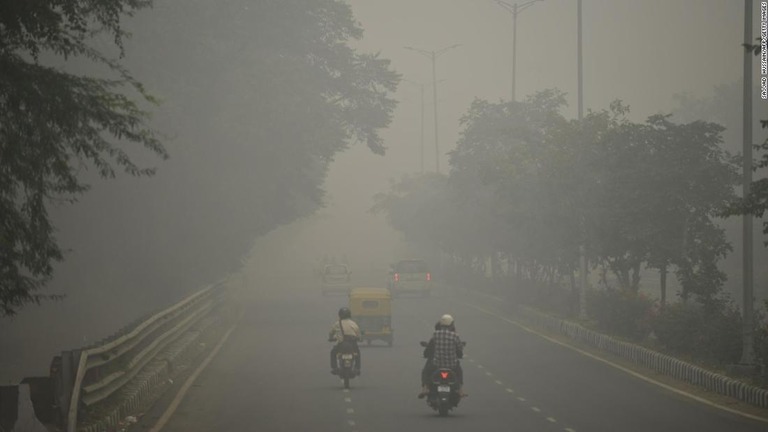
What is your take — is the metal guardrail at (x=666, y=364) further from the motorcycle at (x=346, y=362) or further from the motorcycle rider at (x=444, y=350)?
the motorcycle at (x=346, y=362)

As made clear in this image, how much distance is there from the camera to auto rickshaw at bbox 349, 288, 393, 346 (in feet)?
131

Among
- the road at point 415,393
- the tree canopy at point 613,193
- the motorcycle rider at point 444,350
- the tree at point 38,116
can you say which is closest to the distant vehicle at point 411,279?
the tree canopy at point 613,193

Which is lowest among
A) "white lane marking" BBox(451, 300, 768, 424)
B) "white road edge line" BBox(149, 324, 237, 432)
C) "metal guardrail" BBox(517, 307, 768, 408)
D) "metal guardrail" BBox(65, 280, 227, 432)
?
"white road edge line" BBox(149, 324, 237, 432)

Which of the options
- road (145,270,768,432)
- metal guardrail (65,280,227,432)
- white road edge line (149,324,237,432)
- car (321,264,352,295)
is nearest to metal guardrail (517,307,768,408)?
road (145,270,768,432)

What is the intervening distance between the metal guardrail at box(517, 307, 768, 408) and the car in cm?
2727

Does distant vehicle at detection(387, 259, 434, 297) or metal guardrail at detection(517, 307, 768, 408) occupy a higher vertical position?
Result: distant vehicle at detection(387, 259, 434, 297)

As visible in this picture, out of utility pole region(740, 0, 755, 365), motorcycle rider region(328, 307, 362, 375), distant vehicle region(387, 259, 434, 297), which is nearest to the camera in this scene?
utility pole region(740, 0, 755, 365)

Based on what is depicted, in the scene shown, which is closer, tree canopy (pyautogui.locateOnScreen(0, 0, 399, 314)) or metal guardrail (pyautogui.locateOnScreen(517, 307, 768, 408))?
metal guardrail (pyautogui.locateOnScreen(517, 307, 768, 408))

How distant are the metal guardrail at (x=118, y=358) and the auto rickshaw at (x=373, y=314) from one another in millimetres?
5179

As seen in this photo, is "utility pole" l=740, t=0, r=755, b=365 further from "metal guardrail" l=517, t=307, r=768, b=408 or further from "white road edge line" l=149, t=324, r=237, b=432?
"white road edge line" l=149, t=324, r=237, b=432

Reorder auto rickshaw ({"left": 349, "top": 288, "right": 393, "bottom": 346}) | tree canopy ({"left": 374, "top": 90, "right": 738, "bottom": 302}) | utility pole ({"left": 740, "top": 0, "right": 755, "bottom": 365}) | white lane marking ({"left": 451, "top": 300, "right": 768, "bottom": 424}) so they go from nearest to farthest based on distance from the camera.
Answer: white lane marking ({"left": 451, "top": 300, "right": 768, "bottom": 424}), utility pole ({"left": 740, "top": 0, "right": 755, "bottom": 365}), tree canopy ({"left": 374, "top": 90, "right": 738, "bottom": 302}), auto rickshaw ({"left": 349, "top": 288, "right": 393, "bottom": 346})

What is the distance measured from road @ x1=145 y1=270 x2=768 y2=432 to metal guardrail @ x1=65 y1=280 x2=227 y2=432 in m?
1.20

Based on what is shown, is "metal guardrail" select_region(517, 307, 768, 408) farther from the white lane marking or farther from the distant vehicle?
the distant vehicle

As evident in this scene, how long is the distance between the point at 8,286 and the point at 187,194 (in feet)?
133
